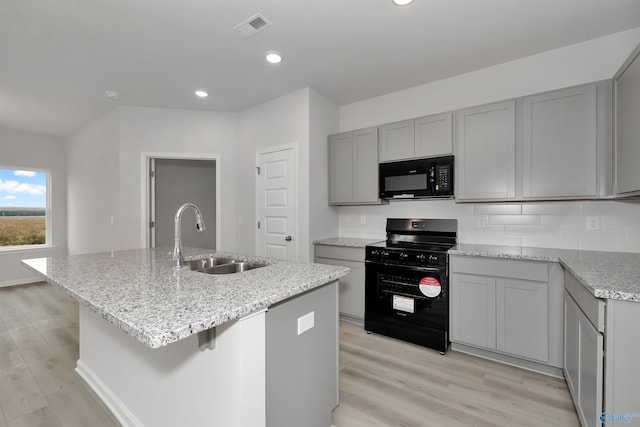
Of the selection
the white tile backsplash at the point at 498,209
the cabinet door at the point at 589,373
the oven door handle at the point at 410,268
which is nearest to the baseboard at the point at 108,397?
the oven door handle at the point at 410,268

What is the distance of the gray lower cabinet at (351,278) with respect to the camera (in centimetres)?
300

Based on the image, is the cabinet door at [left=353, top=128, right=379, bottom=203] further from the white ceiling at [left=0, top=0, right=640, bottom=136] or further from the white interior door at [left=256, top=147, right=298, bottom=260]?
the white interior door at [left=256, top=147, right=298, bottom=260]

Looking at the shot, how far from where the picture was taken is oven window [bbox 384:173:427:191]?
283 centimetres

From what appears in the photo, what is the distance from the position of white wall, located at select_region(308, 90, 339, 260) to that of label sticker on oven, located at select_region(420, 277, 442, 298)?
127cm

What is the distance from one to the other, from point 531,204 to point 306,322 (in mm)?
2407

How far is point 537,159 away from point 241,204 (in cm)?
336

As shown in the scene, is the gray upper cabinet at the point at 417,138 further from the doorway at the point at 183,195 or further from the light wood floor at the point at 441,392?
the doorway at the point at 183,195

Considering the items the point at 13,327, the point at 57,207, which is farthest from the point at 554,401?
the point at 57,207

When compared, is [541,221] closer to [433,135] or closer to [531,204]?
[531,204]

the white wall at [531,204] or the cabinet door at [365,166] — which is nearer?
the white wall at [531,204]

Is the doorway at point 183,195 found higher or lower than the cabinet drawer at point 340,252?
higher

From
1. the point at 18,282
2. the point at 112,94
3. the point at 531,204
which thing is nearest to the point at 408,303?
the point at 531,204

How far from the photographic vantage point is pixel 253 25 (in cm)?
213

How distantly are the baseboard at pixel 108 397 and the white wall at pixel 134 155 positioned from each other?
1.90 m
